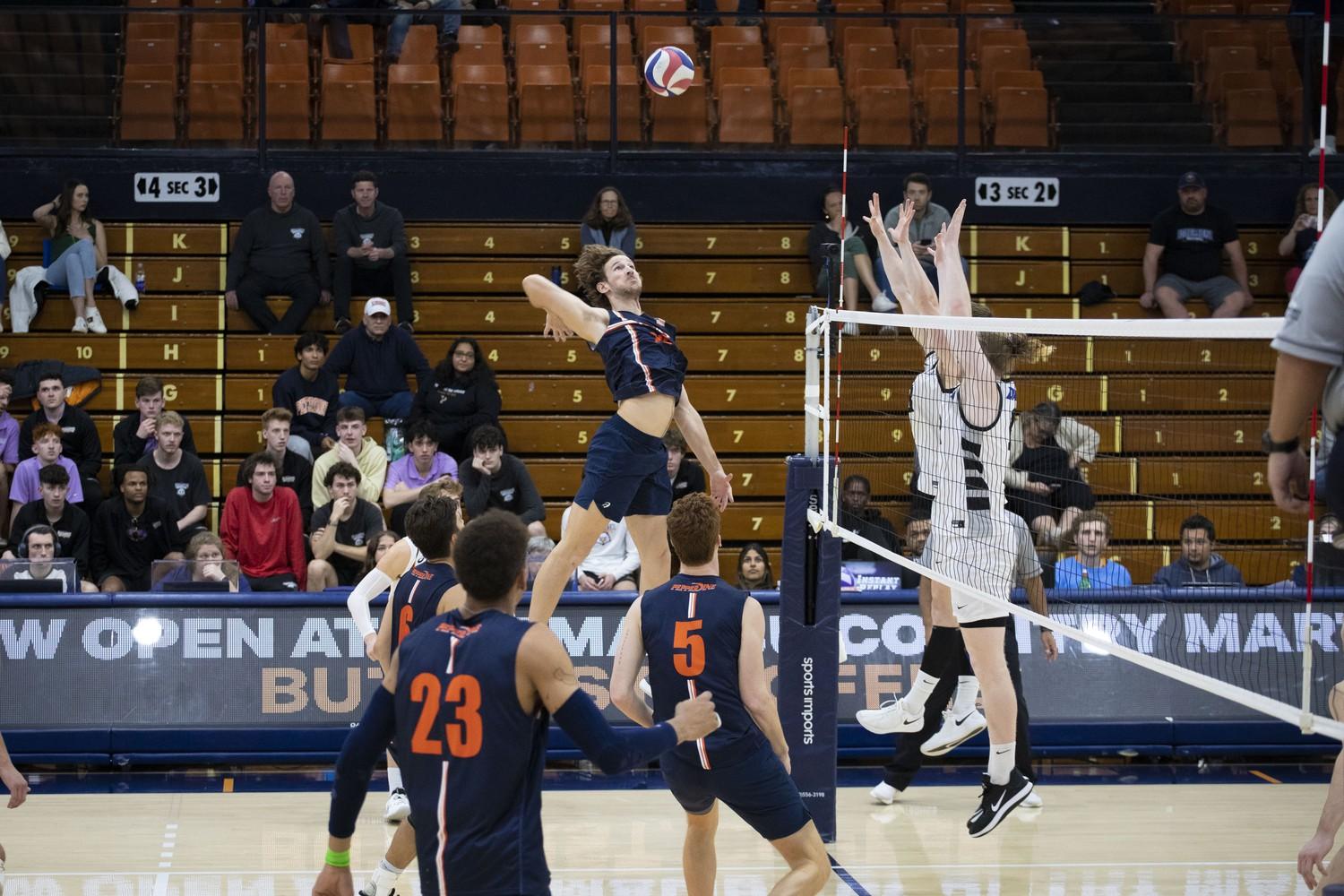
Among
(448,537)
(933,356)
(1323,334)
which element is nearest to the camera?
(1323,334)

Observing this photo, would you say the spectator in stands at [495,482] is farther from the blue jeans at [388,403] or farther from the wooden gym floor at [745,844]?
the wooden gym floor at [745,844]

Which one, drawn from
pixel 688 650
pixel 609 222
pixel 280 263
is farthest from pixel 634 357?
pixel 280 263

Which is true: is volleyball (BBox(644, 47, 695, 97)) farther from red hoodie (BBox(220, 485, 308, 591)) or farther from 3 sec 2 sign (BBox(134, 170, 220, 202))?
red hoodie (BBox(220, 485, 308, 591))

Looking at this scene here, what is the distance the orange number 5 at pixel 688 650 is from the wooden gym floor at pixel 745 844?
6.21 feet

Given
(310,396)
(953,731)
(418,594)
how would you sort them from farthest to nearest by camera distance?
(310,396) → (953,731) → (418,594)

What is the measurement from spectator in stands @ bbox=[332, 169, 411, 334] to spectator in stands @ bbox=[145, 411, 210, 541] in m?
2.23

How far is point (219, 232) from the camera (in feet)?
48.9

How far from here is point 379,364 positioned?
44.1ft

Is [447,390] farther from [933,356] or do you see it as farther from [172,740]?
[933,356]

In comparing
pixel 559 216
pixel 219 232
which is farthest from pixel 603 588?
pixel 219 232

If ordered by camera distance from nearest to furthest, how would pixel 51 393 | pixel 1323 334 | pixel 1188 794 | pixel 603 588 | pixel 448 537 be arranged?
pixel 1323 334 < pixel 448 537 < pixel 1188 794 < pixel 603 588 < pixel 51 393

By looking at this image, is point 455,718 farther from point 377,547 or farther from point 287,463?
point 287,463

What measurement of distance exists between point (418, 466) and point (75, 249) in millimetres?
4150

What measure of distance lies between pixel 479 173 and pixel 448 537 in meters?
8.75
